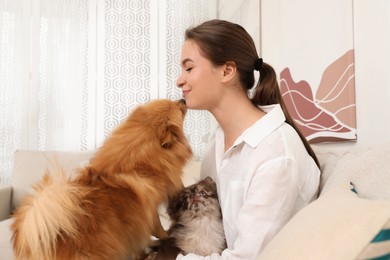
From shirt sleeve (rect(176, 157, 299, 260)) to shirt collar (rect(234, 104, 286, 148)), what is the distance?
130 mm

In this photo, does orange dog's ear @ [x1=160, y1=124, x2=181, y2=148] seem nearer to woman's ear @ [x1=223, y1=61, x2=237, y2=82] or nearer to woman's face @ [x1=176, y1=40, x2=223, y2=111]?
woman's face @ [x1=176, y1=40, x2=223, y2=111]

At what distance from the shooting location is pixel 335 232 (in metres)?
0.64

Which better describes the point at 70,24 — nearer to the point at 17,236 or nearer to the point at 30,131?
the point at 30,131

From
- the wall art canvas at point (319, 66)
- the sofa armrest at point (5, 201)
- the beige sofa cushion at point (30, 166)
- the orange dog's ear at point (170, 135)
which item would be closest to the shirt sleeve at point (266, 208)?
the orange dog's ear at point (170, 135)

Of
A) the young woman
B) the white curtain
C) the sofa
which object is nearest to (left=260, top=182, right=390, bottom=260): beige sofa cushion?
the sofa

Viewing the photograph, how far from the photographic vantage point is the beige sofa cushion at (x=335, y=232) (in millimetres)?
613

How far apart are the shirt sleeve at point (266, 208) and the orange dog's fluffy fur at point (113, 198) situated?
0.32m

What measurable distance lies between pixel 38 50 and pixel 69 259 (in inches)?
115

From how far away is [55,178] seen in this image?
1176mm

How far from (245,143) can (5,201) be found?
2.35 meters

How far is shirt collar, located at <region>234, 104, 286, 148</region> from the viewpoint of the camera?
121 centimetres

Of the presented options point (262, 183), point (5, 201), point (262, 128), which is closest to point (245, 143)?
point (262, 128)

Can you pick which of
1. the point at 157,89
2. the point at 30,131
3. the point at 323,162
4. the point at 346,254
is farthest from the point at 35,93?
the point at 346,254

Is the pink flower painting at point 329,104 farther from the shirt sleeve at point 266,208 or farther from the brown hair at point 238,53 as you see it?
the shirt sleeve at point 266,208
